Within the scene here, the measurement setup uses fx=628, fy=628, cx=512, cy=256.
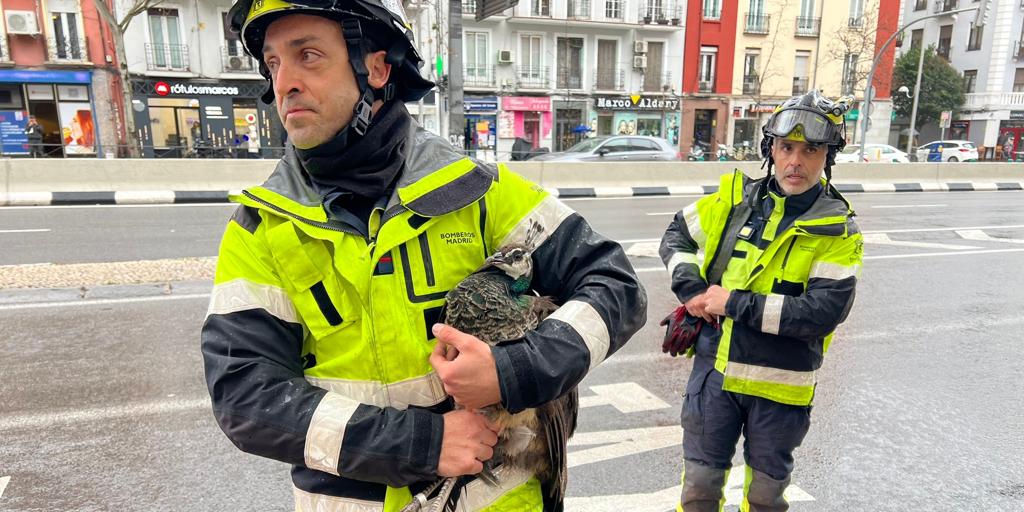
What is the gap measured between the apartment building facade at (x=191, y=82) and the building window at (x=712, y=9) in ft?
75.5

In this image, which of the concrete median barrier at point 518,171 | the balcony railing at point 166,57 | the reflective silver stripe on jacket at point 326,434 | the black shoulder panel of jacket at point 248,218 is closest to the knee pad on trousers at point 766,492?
the reflective silver stripe on jacket at point 326,434

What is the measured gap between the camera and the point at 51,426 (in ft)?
12.5

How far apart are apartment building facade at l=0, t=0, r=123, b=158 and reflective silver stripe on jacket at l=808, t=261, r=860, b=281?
90.1ft

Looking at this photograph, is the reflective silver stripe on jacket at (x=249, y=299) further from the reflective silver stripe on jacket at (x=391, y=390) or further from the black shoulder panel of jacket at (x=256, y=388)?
the reflective silver stripe on jacket at (x=391, y=390)

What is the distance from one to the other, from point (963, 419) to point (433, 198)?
4401mm

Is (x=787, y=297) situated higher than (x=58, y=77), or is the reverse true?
(x=58, y=77)

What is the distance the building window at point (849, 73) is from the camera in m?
35.7

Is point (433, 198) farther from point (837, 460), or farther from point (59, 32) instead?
point (59, 32)

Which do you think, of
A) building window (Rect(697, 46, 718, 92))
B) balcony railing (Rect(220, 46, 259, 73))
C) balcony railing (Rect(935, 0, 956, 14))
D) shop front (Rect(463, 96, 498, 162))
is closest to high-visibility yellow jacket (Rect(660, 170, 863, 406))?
shop front (Rect(463, 96, 498, 162))

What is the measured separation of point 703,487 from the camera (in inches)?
106

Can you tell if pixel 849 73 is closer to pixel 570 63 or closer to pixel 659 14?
pixel 659 14

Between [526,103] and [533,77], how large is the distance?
148cm

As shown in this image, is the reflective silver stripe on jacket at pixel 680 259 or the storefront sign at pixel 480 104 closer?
the reflective silver stripe on jacket at pixel 680 259

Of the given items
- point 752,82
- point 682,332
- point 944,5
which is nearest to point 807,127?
point 682,332
